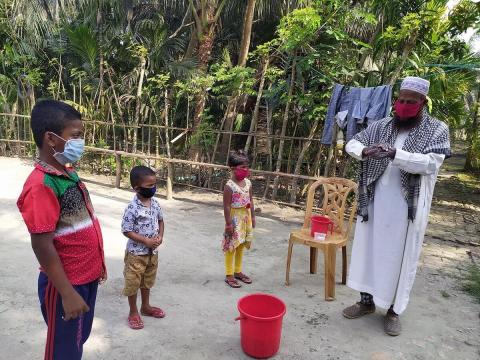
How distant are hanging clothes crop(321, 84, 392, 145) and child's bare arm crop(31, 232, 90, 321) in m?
4.53

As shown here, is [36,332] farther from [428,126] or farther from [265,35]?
[265,35]

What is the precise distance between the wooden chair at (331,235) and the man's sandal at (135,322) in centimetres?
151

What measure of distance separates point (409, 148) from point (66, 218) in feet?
8.13

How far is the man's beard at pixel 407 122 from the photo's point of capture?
3053 millimetres

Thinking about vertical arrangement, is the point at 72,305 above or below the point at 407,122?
below

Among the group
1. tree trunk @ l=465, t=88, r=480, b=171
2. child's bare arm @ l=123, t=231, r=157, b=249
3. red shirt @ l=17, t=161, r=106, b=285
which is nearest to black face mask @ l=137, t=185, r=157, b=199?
child's bare arm @ l=123, t=231, r=157, b=249

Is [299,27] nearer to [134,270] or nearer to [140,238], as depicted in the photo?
[140,238]

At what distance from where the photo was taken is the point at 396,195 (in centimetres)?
306

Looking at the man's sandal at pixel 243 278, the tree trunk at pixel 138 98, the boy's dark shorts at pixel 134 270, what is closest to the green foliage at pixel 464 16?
the man's sandal at pixel 243 278

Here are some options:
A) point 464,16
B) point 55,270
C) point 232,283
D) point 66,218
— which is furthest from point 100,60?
point 55,270

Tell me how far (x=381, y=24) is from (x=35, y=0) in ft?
28.1

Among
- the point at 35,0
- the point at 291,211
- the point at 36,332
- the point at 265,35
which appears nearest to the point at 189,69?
the point at 265,35

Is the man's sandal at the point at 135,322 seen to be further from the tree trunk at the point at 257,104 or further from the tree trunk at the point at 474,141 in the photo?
the tree trunk at the point at 474,141

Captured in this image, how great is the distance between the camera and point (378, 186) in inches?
125
